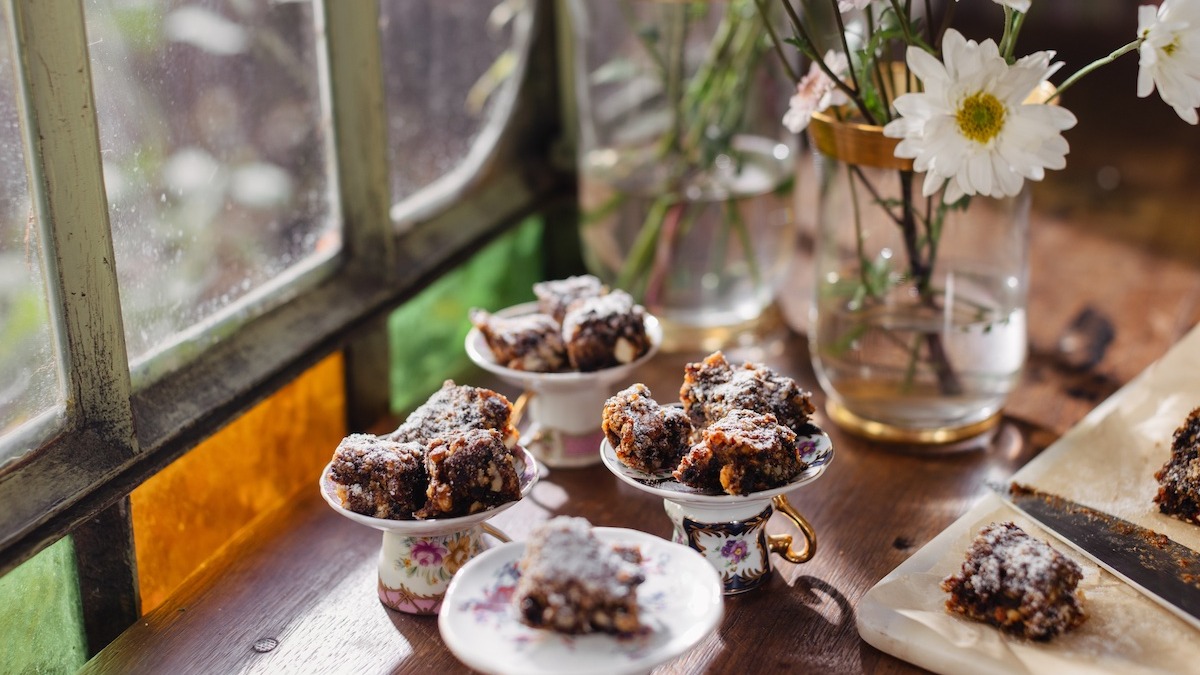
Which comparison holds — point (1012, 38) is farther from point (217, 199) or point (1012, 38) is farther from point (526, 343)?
point (217, 199)

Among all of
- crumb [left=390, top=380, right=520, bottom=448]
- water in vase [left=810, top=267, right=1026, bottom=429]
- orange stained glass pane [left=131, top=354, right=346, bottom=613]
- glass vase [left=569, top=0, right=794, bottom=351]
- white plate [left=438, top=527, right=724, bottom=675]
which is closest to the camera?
white plate [left=438, top=527, right=724, bottom=675]

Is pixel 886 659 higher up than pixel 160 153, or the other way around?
pixel 160 153

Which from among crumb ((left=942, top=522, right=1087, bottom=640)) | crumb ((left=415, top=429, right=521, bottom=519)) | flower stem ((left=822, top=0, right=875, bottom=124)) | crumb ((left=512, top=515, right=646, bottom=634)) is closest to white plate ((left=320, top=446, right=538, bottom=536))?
crumb ((left=415, top=429, right=521, bottom=519))

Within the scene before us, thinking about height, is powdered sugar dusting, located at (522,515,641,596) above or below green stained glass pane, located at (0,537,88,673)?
above

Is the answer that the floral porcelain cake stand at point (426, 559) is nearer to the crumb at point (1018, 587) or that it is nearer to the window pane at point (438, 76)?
the crumb at point (1018, 587)

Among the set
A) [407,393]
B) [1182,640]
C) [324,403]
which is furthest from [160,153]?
[1182,640]

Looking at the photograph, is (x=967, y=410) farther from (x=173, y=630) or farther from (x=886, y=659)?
(x=173, y=630)

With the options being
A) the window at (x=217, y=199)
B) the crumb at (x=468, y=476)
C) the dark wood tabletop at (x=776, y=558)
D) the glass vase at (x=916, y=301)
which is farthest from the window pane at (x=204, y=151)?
the glass vase at (x=916, y=301)

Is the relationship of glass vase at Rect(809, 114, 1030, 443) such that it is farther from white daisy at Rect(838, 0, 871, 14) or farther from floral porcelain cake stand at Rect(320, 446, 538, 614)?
floral porcelain cake stand at Rect(320, 446, 538, 614)

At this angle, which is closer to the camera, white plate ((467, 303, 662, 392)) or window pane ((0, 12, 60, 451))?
window pane ((0, 12, 60, 451))

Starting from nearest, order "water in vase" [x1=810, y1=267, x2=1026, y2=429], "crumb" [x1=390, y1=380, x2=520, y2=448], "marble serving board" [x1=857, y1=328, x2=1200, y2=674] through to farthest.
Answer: "marble serving board" [x1=857, y1=328, x2=1200, y2=674] < "crumb" [x1=390, y1=380, x2=520, y2=448] < "water in vase" [x1=810, y1=267, x2=1026, y2=429]
